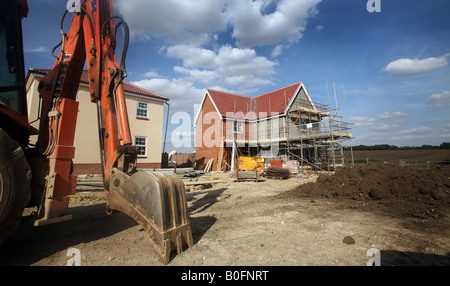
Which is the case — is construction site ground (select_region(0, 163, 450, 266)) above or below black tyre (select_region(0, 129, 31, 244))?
below

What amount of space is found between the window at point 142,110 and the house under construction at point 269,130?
812cm

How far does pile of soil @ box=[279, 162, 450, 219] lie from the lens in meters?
5.80

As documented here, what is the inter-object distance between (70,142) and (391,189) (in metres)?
9.23

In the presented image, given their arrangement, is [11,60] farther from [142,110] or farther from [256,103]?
[256,103]

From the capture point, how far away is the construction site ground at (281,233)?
3.02m

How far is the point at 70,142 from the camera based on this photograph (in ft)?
11.4

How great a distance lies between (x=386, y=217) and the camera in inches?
209

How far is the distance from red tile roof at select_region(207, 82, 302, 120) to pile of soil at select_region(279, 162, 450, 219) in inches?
549

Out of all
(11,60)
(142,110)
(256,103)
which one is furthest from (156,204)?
(256,103)

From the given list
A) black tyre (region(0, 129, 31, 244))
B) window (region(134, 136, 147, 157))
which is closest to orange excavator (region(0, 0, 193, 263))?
black tyre (region(0, 129, 31, 244))

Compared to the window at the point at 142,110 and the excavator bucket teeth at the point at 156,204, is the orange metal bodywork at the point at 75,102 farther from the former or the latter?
the window at the point at 142,110

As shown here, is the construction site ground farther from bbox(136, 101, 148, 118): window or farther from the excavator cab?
bbox(136, 101, 148, 118): window
